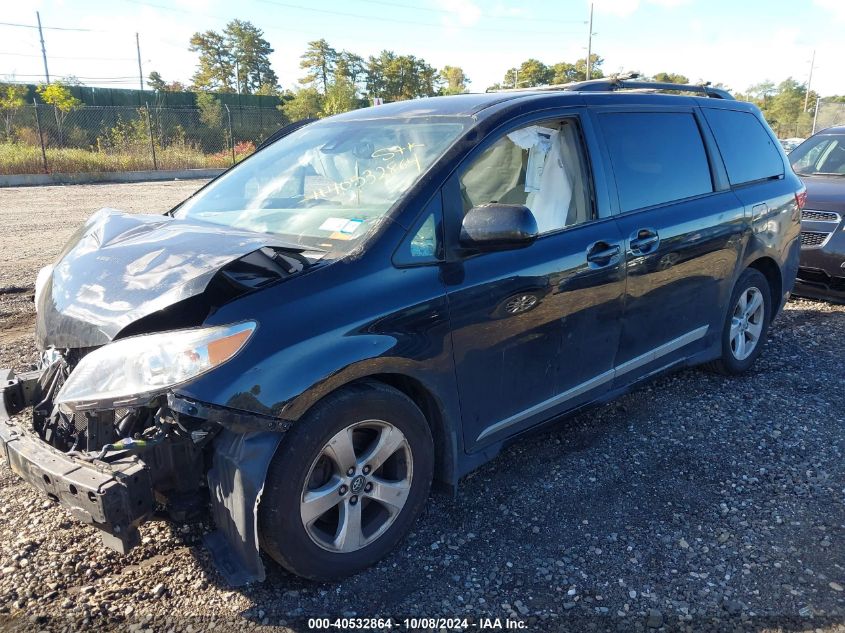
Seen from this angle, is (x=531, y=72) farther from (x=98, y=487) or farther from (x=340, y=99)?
(x=98, y=487)

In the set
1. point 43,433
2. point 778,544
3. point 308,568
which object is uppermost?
point 43,433

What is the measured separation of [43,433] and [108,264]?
73 cm

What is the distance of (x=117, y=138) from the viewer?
24844 mm

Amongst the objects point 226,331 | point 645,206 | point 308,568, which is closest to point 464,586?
point 308,568

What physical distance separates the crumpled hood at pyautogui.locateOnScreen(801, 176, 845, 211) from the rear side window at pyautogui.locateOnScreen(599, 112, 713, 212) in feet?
11.3

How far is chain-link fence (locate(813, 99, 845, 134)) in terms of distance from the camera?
24906 millimetres

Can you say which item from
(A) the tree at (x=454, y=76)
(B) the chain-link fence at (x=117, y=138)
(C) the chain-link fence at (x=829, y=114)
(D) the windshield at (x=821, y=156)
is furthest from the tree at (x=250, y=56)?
(D) the windshield at (x=821, y=156)

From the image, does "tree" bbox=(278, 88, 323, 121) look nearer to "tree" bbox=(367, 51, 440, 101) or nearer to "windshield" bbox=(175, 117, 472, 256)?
"tree" bbox=(367, 51, 440, 101)

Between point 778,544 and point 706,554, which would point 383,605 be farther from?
point 778,544

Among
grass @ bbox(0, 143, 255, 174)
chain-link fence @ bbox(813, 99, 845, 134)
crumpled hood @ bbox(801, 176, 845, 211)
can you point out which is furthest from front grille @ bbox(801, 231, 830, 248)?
chain-link fence @ bbox(813, 99, 845, 134)

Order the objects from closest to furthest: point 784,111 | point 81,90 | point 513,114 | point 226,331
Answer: point 226,331 → point 513,114 → point 81,90 → point 784,111

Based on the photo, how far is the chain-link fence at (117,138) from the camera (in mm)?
21641

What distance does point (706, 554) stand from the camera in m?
2.88

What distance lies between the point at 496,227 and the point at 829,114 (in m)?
29.3
